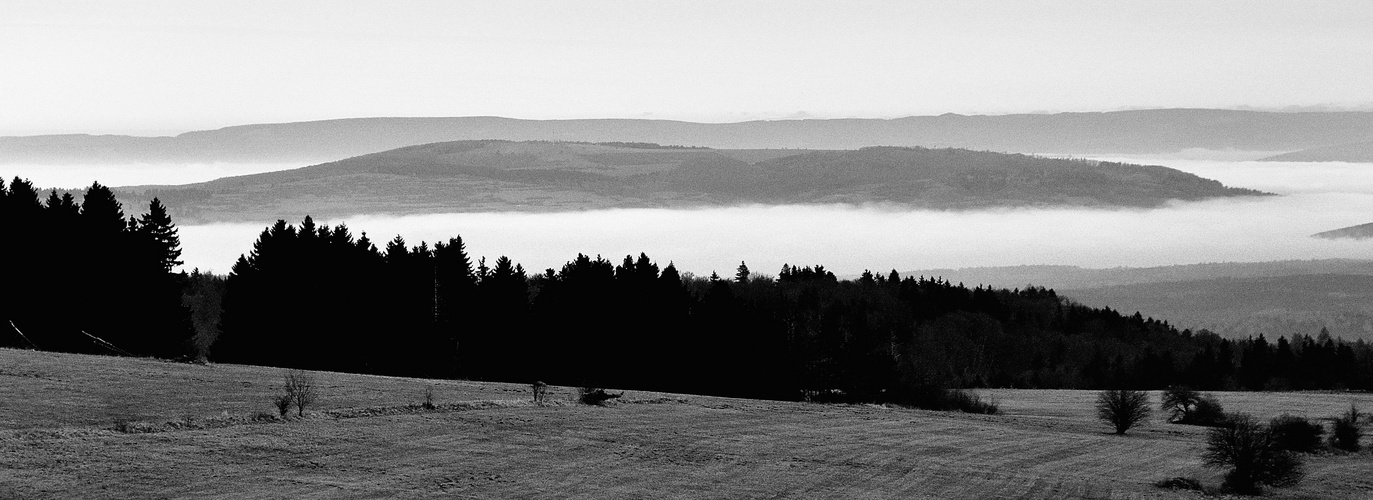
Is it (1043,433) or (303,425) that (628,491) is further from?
(1043,433)

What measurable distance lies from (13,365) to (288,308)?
1437 inches

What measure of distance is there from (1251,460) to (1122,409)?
2080cm

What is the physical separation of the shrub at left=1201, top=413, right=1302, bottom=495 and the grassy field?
0.83 meters

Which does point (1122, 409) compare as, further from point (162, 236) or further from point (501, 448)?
point (162, 236)

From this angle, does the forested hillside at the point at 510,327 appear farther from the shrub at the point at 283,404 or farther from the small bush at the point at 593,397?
the shrub at the point at 283,404

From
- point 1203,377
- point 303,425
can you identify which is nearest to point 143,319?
point 303,425

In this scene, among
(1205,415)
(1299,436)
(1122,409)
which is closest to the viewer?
(1299,436)

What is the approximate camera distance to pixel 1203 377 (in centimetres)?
17900

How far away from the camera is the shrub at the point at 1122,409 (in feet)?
243

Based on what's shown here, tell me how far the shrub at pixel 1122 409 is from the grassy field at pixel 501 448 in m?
2.35

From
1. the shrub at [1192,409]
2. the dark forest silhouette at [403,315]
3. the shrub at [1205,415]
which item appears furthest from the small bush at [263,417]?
the shrub at [1205,415]

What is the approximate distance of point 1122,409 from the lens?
243 feet

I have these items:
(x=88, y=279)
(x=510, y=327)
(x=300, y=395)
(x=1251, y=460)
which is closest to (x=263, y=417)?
(x=300, y=395)

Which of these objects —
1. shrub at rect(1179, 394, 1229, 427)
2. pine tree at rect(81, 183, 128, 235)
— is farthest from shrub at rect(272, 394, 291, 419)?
shrub at rect(1179, 394, 1229, 427)
